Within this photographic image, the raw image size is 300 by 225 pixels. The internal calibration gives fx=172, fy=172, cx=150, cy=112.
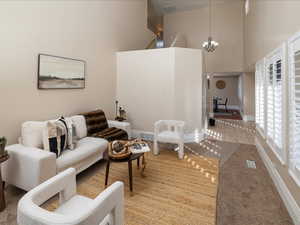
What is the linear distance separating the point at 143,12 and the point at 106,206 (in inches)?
259

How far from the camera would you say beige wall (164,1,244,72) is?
7277 mm

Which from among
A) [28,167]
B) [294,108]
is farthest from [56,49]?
[294,108]

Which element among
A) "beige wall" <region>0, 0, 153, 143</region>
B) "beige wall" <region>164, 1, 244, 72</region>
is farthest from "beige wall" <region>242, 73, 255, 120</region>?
"beige wall" <region>0, 0, 153, 143</region>

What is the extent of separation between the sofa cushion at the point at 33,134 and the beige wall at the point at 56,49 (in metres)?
0.36

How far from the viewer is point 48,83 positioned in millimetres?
3164

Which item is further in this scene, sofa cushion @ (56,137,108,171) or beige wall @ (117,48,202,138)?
beige wall @ (117,48,202,138)

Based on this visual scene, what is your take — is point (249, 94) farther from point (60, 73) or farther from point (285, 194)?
point (60, 73)

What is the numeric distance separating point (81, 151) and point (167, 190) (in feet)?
4.72

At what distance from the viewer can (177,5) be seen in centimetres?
744

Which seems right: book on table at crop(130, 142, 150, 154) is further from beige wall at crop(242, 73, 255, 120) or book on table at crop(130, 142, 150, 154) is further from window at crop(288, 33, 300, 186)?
beige wall at crop(242, 73, 255, 120)

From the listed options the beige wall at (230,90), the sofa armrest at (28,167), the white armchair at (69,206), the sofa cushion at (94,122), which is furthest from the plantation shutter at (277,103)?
the beige wall at (230,90)

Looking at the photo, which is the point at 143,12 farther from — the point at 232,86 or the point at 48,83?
the point at 232,86

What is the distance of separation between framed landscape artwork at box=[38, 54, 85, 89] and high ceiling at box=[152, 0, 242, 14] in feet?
17.2

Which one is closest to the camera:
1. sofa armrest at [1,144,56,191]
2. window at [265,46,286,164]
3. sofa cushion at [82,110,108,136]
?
sofa armrest at [1,144,56,191]
